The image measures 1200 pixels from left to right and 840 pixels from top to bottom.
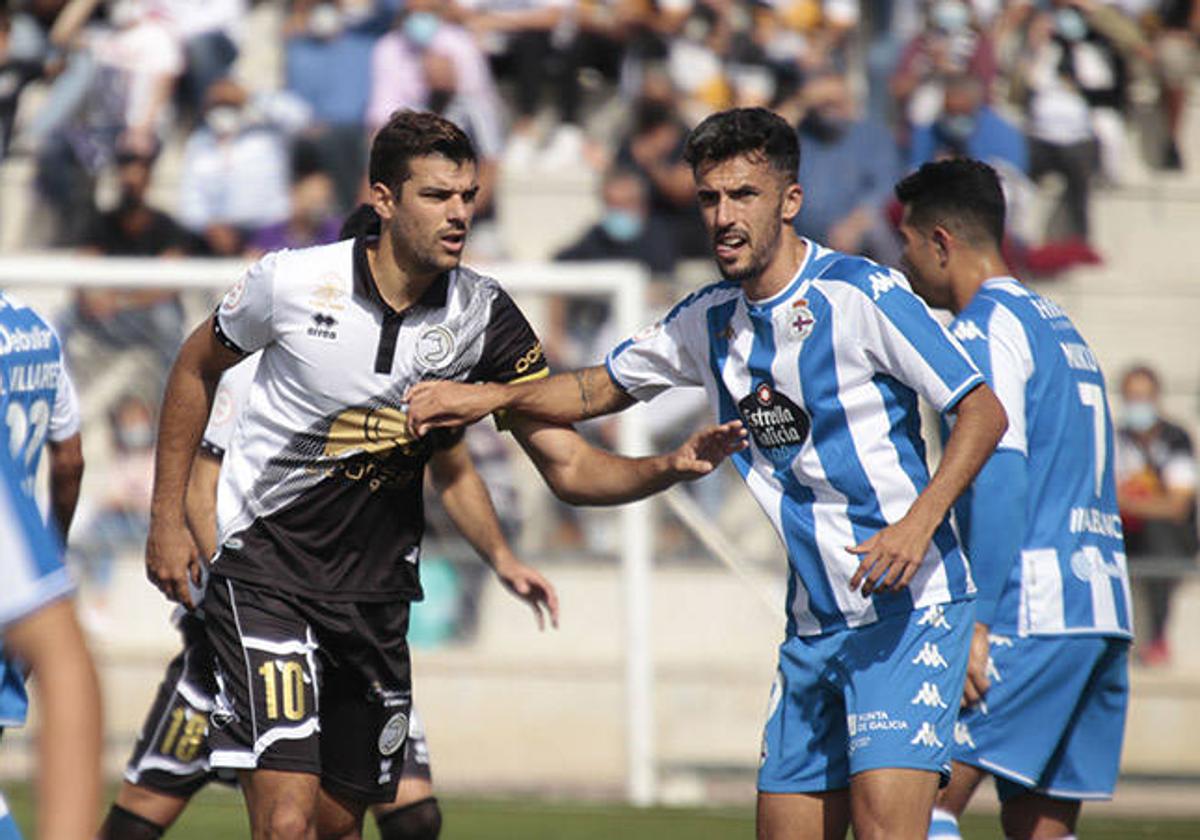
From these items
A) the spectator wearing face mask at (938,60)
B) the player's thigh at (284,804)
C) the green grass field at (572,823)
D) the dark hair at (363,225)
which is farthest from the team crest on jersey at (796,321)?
the spectator wearing face mask at (938,60)

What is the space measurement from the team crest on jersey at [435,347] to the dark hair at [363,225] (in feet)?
1.24

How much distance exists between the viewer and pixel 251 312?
559 cm

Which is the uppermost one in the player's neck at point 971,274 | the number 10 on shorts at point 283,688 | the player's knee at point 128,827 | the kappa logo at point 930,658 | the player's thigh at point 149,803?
the player's neck at point 971,274

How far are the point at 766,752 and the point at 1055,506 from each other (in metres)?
1.39

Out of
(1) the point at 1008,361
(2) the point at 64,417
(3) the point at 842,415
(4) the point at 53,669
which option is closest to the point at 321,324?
(2) the point at 64,417

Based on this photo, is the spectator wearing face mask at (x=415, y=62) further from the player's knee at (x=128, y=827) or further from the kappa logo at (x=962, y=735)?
the kappa logo at (x=962, y=735)

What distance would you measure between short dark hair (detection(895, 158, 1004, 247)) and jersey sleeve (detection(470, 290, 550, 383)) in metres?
1.30

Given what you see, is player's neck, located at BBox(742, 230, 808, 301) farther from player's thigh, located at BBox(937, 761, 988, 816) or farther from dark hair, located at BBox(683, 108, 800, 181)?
player's thigh, located at BBox(937, 761, 988, 816)

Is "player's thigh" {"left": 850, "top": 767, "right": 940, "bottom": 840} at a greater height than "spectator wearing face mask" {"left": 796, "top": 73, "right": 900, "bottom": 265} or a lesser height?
lesser

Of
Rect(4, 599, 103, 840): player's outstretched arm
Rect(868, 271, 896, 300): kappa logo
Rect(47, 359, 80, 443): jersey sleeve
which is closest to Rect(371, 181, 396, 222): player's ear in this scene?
Rect(47, 359, 80, 443): jersey sleeve

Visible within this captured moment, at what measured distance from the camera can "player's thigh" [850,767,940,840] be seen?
4926 mm

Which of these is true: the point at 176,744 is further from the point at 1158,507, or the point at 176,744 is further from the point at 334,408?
the point at 1158,507

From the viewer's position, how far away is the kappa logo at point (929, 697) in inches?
198

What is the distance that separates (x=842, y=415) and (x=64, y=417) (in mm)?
2090
